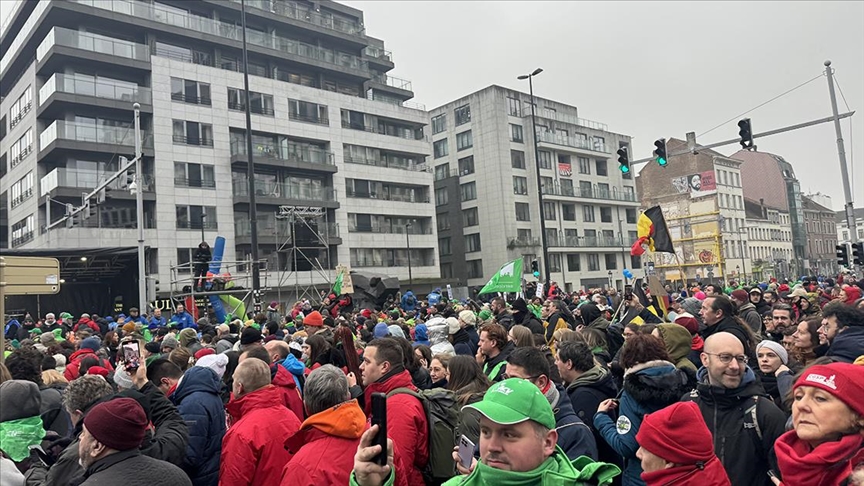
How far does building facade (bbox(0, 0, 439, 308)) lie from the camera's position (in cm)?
3525

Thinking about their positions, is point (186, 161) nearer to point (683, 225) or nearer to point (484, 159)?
point (484, 159)

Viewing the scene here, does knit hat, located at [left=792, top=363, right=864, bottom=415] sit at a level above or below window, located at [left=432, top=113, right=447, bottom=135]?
below

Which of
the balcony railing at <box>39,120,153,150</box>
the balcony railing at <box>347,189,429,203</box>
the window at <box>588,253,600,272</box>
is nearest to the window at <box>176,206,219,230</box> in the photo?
the balcony railing at <box>39,120,153,150</box>

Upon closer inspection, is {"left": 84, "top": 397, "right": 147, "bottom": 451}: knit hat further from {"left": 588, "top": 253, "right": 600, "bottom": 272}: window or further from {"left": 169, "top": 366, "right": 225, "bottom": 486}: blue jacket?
{"left": 588, "top": 253, "right": 600, "bottom": 272}: window

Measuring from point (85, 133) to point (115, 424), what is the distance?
1459 inches

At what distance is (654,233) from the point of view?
44.6 feet

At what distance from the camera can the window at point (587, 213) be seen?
65.4 meters

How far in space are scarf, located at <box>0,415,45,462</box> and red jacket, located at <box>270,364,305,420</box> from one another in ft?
5.89

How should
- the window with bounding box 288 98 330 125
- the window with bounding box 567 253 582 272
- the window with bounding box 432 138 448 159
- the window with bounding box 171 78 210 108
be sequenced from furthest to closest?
the window with bounding box 432 138 448 159
the window with bounding box 567 253 582 272
the window with bounding box 288 98 330 125
the window with bounding box 171 78 210 108

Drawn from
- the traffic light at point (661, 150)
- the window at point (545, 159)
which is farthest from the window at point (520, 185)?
the traffic light at point (661, 150)

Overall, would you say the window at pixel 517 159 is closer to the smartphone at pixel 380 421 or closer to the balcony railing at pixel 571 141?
the balcony railing at pixel 571 141

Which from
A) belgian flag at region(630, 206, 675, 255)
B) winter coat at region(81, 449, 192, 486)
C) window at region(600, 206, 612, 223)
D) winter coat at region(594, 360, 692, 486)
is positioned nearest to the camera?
winter coat at region(81, 449, 192, 486)

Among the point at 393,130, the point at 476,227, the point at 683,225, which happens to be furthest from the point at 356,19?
the point at 683,225

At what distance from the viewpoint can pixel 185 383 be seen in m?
4.73
